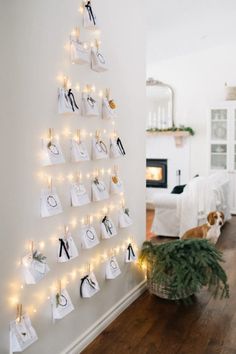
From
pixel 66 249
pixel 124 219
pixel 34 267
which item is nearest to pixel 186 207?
pixel 124 219

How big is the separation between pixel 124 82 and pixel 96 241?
1305mm

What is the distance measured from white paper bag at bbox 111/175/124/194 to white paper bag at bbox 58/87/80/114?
2.42 feet

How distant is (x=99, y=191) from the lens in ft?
8.95

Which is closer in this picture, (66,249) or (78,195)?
(66,249)

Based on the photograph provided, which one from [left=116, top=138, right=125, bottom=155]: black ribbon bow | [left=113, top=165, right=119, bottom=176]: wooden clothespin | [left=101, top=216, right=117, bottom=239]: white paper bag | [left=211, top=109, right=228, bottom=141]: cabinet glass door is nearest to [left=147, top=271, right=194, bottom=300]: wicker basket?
[left=101, top=216, right=117, bottom=239]: white paper bag

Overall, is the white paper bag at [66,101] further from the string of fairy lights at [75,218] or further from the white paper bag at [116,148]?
the white paper bag at [116,148]

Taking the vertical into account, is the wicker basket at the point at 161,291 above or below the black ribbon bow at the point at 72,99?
below

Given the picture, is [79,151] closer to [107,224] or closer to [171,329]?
[107,224]

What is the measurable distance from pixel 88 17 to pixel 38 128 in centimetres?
90

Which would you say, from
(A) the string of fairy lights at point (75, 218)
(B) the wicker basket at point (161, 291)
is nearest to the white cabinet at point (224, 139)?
(B) the wicker basket at point (161, 291)

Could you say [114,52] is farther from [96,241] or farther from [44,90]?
[96,241]

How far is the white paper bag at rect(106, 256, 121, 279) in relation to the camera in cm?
289

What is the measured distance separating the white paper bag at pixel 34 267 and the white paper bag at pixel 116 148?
41.8 inches

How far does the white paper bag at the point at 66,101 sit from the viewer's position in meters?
2.28
